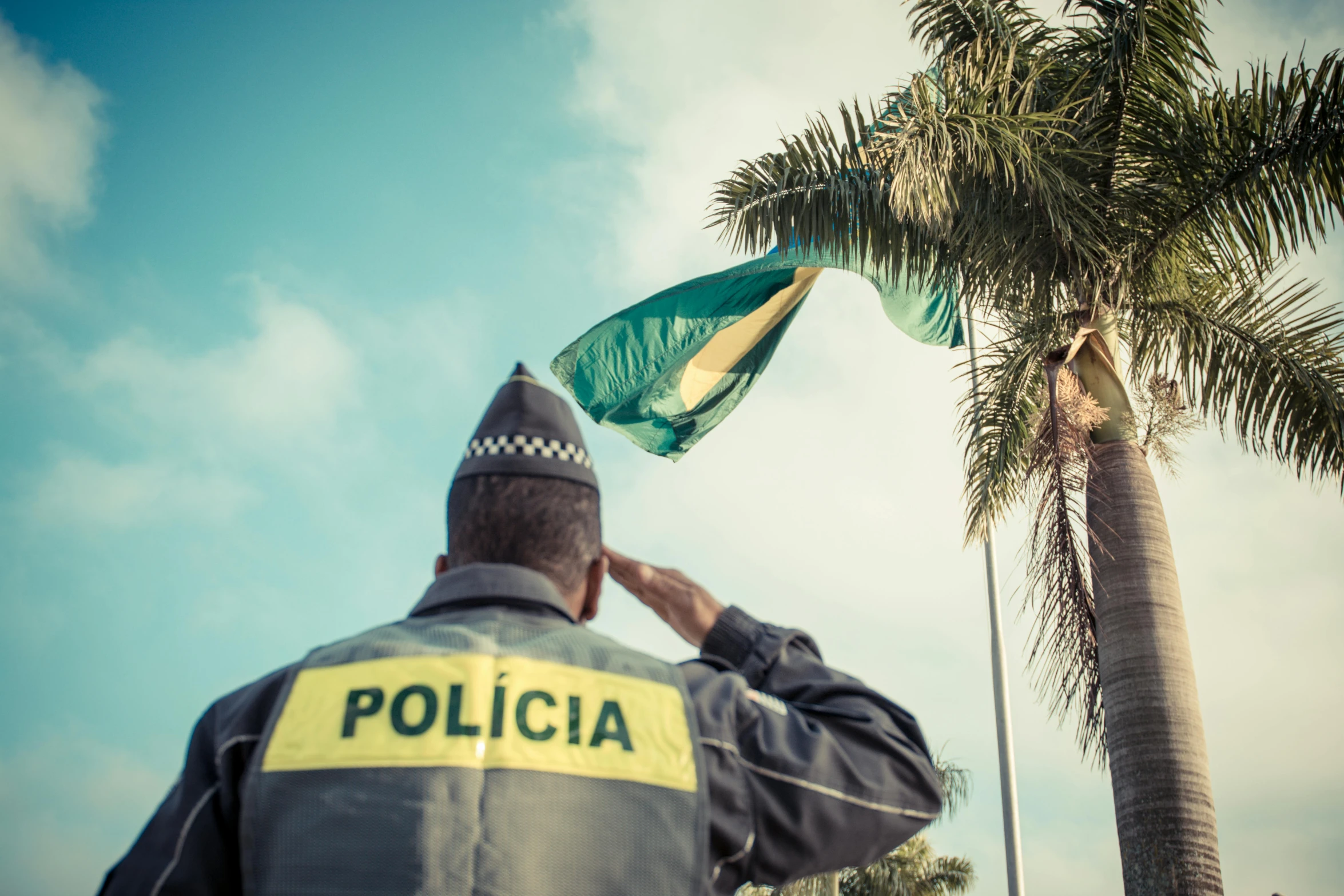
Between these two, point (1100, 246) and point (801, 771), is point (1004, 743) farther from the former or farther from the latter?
point (801, 771)

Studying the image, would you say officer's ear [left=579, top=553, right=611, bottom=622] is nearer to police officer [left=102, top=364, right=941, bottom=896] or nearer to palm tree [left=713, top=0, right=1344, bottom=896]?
police officer [left=102, top=364, right=941, bottom=896]

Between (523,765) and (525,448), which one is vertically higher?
(525,448)

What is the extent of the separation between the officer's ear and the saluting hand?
0.02 m

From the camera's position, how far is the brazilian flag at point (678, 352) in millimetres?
10148

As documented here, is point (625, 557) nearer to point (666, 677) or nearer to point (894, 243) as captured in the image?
point (666, 677)

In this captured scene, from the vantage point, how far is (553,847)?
1.49 meters

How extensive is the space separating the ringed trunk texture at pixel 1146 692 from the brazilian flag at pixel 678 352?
3.43 m

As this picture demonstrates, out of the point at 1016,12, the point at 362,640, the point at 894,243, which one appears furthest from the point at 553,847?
the point at 1016,12

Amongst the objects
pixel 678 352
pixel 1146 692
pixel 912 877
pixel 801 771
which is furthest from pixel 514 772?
pixel 912 877

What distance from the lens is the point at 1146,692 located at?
21.6 feet

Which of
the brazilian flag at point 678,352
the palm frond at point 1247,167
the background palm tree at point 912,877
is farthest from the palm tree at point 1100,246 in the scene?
the background palm tree at point 912,877

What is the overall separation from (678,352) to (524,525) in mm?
8411

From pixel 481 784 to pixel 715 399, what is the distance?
30.0 ft

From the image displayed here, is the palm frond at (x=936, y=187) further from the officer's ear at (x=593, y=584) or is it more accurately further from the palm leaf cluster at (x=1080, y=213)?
the officer's ear at (x=593, y=584)
